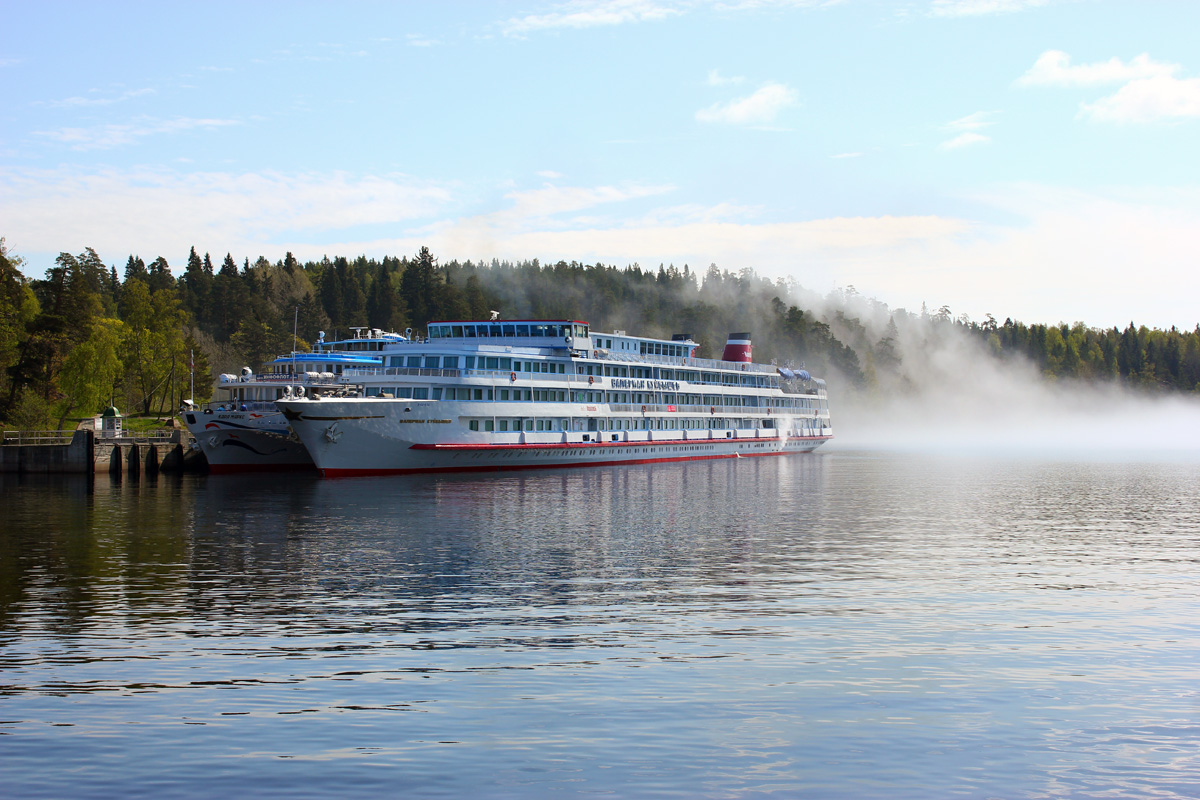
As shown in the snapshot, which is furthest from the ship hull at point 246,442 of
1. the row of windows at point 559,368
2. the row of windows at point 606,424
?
the row of windows at point 606,424

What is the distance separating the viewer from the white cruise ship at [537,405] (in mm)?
66625

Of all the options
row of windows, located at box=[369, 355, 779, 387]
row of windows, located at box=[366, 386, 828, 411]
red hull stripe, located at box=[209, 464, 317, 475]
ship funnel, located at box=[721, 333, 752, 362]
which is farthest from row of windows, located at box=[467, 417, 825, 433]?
red hull stripe, located at box=[209, 464, 317, 475]

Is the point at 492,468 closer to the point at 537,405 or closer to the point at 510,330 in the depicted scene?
the point at 537,405

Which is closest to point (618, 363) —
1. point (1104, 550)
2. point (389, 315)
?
point (1104, 550)

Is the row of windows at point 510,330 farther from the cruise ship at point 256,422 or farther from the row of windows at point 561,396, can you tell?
the cruise ship at point 256,422

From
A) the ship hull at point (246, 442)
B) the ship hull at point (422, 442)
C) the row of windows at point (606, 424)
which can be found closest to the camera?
the ship hull at point (422, 442)

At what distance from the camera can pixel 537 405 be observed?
7706cm

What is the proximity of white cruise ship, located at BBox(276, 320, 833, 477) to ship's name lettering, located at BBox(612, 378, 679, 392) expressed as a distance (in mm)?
102

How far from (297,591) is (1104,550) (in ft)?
90.2

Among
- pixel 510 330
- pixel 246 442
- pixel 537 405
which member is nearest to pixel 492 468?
pixel 537 405

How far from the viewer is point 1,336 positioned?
306 feet

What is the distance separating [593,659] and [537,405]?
2247 inches

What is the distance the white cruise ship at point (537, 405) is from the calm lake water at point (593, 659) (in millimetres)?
23170

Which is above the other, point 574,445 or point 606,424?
point 606,424
